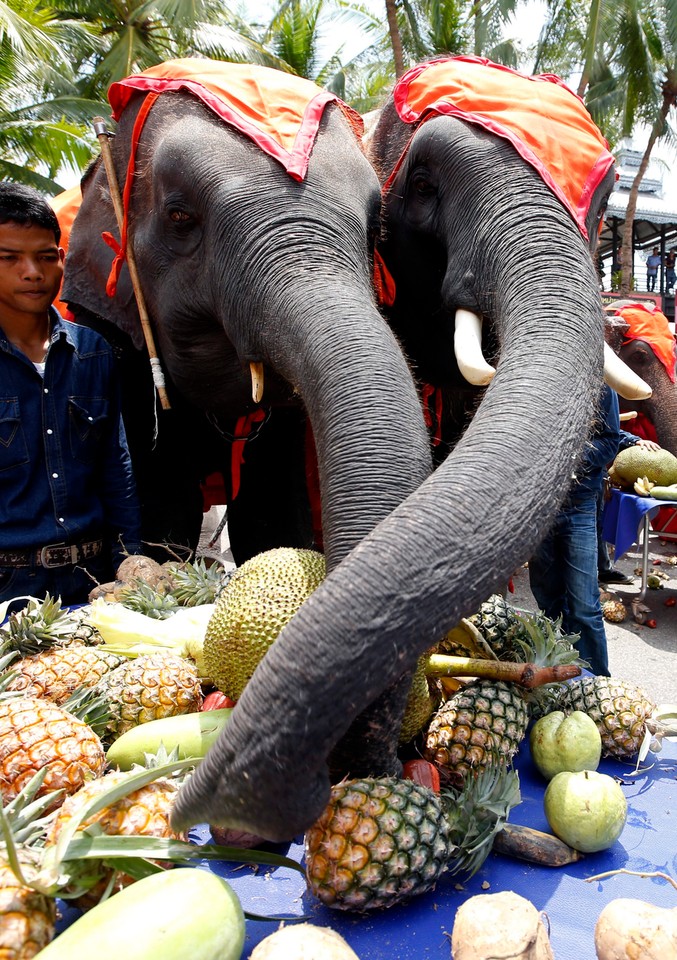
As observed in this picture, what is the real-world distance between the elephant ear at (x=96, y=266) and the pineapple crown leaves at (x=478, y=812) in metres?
2.01

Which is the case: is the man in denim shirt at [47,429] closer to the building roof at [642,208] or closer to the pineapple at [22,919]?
the pineapple at [22,919]

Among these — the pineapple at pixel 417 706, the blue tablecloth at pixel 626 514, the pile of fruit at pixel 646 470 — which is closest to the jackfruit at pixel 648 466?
the pile of fruit at pixel 646 470

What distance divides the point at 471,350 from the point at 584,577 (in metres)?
2.33

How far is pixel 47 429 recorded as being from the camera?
2.79 m

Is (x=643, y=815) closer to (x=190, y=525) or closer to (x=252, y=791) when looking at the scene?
(x=252, y=791)

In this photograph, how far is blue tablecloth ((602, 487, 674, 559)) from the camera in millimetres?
6261

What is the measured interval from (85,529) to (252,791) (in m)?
2.01

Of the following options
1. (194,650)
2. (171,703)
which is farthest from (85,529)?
(171,703)

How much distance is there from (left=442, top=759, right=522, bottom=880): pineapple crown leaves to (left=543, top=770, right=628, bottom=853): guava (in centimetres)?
8

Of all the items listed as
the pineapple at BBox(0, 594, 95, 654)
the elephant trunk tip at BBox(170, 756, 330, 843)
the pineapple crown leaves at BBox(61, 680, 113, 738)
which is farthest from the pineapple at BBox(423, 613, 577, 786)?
the pineapple at BBox(0, 594, 95, 654)

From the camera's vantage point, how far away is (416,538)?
1111mm

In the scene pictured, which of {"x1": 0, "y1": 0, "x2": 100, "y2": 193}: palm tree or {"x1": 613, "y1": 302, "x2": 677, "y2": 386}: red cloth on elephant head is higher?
{"x1": 0, "y1": 0, "x2": 100, "y2": 193}: palm tree

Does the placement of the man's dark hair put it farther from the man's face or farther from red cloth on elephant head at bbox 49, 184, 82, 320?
red cloth on elephant head at bbox 49, 184, 82, 320

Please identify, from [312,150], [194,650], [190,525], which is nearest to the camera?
[194,650]
